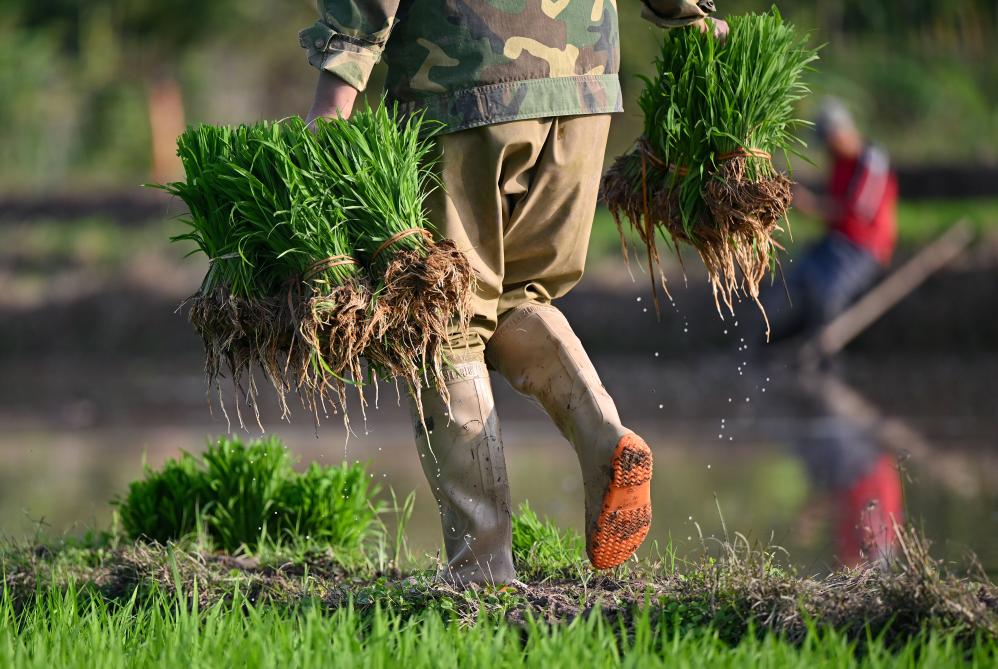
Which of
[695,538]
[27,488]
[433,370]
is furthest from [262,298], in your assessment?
[27,488]

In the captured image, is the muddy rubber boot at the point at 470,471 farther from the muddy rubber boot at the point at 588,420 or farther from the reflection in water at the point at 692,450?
the reflection in water at the point at 692,450

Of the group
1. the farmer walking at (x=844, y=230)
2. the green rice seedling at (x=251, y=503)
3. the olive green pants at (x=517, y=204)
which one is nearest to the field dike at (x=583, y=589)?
the green rice seedling at (x=251, y=503)

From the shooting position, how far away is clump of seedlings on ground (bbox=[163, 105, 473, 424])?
281cm

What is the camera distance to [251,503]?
378 centimetres

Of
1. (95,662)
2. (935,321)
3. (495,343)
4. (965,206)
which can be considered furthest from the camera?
(965,206)

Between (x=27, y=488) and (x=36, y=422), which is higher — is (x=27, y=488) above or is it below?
below

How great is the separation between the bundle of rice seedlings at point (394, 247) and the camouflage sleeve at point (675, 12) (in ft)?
2.61

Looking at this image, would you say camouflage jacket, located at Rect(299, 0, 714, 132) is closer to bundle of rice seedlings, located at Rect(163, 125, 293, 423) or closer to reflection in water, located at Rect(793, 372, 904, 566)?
bundle of rice seedlings, located at Rect(163, 125, 293, 423)

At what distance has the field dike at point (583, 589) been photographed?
8.65 feet

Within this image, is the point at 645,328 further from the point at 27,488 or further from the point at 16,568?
the point at 16,568

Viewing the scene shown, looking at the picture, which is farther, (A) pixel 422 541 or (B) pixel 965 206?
(B) pixel 965 206

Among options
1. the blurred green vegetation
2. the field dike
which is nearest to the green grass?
the field dike

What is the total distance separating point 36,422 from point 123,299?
3.33 meters

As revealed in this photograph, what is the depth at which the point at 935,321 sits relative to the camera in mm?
10062
